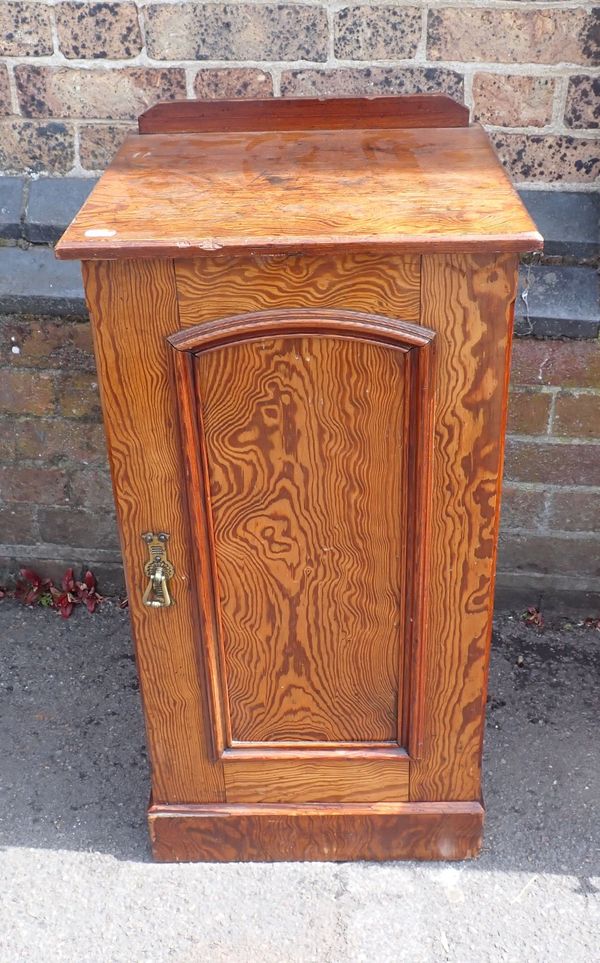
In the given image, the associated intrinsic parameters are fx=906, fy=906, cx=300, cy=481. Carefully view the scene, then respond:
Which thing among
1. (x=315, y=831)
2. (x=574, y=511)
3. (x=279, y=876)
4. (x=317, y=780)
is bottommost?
(x=279, y=876)

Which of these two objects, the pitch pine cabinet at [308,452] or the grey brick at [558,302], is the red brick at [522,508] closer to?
the grey brick at [558,302]

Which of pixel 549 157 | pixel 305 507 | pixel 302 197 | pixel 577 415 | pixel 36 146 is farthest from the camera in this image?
pixel 577 415

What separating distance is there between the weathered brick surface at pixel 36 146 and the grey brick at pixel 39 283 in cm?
23

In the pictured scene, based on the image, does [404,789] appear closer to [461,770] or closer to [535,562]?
[461,770]

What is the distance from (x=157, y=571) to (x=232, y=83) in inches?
51.6

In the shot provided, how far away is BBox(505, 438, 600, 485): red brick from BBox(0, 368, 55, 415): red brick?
139 centimetres

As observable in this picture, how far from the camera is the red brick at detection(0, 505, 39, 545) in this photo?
299 centimetres

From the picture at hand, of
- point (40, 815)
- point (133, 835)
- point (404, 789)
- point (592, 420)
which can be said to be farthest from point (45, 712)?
point (592, 420)

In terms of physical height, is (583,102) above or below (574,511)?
above

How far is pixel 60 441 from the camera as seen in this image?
2834 millimetres

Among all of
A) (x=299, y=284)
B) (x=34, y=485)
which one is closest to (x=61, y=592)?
(x=34, y=485)

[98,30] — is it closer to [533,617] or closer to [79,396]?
[79,396]

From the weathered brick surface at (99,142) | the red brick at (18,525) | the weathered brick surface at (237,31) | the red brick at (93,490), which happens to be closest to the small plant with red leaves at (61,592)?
the red brick at (18,525)

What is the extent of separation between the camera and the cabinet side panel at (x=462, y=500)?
1599mm
